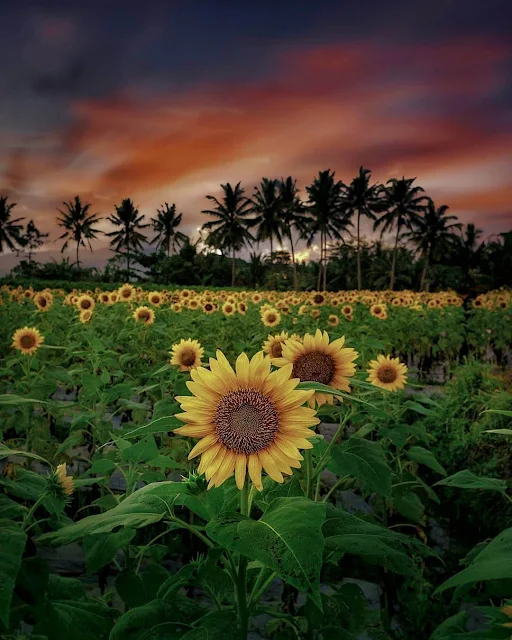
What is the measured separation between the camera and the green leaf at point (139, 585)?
5.29ft

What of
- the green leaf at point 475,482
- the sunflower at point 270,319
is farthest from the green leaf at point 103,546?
the sunflower at point 270,319

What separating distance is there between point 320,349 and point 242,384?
0.74 m

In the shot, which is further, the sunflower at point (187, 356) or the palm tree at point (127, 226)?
the palm tree at point (127, 226)

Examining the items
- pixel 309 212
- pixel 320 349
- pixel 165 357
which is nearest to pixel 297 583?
pixel 320 349

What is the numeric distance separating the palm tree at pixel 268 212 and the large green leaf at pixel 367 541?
2022 inches

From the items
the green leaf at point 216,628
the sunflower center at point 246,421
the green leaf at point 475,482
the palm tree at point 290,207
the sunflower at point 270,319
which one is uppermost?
the palm tree at point 290,207

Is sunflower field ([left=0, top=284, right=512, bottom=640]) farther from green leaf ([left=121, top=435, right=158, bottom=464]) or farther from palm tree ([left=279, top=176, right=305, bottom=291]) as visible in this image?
palm tree ([left=279, top=176, right=305, bottom=291])

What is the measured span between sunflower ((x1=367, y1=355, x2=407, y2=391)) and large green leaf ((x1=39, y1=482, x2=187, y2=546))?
80.9 inches

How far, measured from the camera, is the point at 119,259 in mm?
61812

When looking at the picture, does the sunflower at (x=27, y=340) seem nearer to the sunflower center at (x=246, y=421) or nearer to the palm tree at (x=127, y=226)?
the sunflower center at (x=246, y=421)

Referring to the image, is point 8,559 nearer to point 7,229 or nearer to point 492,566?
point 492,566

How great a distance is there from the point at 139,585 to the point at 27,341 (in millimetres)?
3401

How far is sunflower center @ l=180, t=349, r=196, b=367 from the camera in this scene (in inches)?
135

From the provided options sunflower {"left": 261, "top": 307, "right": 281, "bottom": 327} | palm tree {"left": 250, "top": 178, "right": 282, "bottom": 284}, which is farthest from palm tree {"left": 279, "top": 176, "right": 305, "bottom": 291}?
sunflower {"left": 261, "top": 307, "right": 281, "bottom": 327}
